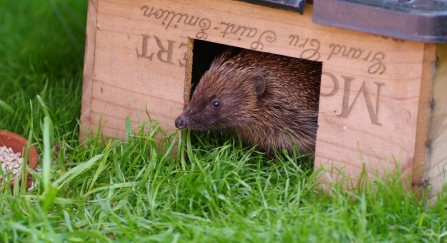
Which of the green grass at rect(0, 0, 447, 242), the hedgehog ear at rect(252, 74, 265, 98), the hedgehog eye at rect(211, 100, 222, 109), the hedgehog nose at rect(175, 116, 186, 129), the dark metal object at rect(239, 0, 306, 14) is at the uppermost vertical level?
the dark metal object at rect(239, 0, 306, 14)

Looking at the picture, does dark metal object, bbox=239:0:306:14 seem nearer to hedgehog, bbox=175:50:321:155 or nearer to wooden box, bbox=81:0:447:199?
wooden box, bbox=81:0:447:199

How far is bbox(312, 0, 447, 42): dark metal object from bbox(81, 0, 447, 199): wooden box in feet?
0.43

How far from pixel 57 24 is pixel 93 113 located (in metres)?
2.34

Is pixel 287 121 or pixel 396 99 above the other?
pixel 396 99

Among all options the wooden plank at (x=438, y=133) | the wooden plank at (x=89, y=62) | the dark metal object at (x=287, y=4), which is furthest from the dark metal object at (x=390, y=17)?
the wooden plank at (x=89, y=62)

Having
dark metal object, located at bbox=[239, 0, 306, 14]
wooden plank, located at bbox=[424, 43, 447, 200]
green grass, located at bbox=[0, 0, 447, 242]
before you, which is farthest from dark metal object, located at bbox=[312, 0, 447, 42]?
green grass, located at bbox=[0, 0, 447, 242]

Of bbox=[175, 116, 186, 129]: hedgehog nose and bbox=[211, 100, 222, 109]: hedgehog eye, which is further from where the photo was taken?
bbox=[211, 100, 222, 109]: hedgehog eye

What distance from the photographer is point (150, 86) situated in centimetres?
470

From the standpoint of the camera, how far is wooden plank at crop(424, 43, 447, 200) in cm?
394

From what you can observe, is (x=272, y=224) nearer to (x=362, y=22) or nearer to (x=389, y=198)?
(x=389, y=198)

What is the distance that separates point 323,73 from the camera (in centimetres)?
419

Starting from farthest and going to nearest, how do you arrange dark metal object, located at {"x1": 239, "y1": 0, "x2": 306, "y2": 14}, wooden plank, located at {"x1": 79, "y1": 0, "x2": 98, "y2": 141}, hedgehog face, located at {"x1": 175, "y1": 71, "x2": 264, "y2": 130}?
wooden plank, located at {"x1": 79, "y1": 0, "x2": 98, "y2": 141} → hedgehog face, located at {"x1": 175, "y1": 71, "x2": 264, "y2": 130} → dark metal object, located at {"x1": 239, "y1": 0, "x2": 306, "y2": 14}

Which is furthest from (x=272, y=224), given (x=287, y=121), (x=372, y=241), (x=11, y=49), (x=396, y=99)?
(x=11, y=49)

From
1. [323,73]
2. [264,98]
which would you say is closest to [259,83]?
[264,98]
